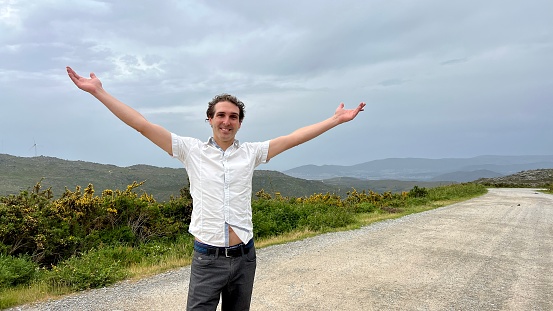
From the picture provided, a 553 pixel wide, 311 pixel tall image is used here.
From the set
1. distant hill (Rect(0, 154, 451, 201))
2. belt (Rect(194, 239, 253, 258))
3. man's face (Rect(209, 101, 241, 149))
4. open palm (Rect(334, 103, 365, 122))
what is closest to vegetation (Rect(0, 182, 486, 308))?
belt (Rect(194, 239, 253, 258))

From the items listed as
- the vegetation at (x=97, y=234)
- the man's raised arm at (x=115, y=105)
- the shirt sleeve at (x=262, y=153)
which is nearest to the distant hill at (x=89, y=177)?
the vegetation at (x=97, y=234)

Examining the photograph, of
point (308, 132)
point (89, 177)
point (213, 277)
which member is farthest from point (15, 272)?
point (89, 177)

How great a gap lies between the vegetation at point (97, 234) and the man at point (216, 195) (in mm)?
4190

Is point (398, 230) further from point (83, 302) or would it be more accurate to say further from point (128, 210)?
point (83, 302)

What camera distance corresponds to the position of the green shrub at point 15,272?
5.91 metres

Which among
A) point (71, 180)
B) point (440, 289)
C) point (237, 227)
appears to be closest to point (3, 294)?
point (237, 227)

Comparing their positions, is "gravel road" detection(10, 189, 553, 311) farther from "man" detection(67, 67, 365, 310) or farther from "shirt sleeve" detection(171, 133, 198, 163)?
"shirt sleeve" detection(171, 133, 198, 163)

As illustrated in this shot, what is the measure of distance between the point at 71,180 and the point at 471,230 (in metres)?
41.8

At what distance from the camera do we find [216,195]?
2539 mm

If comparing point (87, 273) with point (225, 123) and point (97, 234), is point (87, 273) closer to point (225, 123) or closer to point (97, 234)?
point (97, 234)

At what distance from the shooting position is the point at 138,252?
7.97 m

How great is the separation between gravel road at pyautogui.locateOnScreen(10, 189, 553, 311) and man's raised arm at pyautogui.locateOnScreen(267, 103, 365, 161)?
2914 millimetres

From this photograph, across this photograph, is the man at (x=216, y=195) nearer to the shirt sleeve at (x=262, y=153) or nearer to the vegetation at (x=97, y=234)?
the shirt sleeve at (x=262, y=153)

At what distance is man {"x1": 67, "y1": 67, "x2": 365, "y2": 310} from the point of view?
2.51 meters
